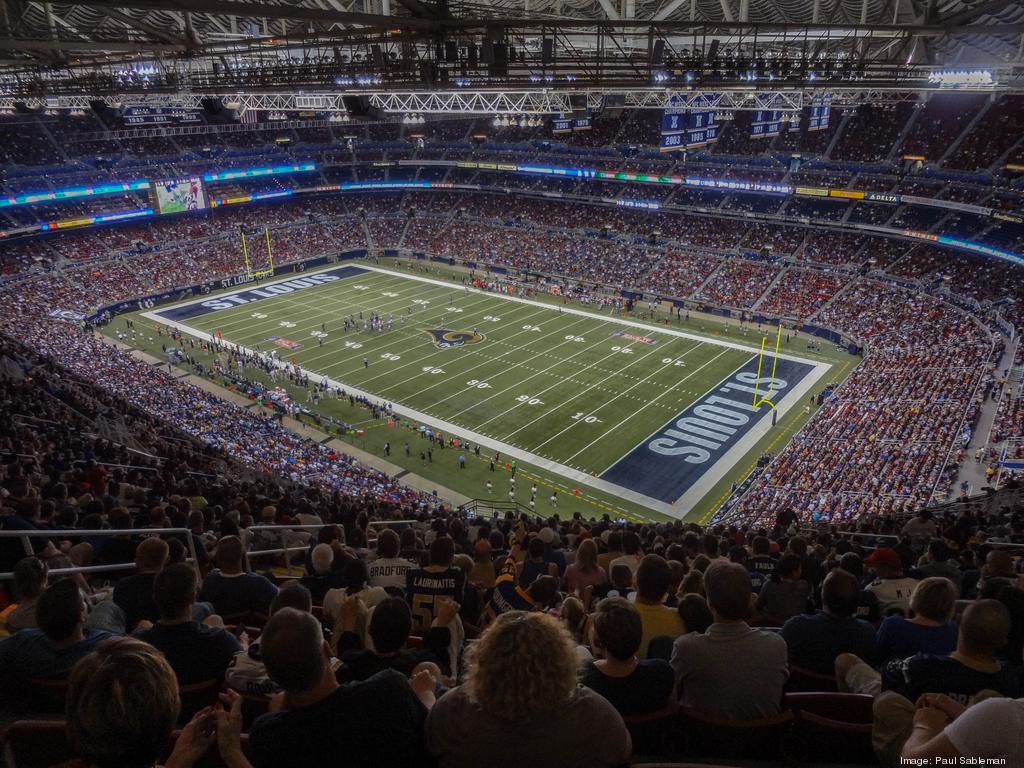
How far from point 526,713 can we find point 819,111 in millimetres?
38501

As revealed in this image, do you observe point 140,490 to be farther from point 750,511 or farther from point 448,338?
point 448,338

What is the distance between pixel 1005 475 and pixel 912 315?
2120cm

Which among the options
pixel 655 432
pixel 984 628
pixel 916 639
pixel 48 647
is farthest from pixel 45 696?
pixel 655 432

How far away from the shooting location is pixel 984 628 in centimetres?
363

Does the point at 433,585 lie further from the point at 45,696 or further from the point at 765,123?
the point at 765,123

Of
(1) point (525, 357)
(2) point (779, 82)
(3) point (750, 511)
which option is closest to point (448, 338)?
(1) point (525, 357)

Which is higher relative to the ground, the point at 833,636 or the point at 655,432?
the point at 833,636

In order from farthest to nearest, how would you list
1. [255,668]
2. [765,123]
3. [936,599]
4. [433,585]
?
A: [765,123] → [433,585] → [936,599] → [255,668]

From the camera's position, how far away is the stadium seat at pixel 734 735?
12.6ft

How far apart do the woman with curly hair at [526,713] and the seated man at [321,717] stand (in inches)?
6.4

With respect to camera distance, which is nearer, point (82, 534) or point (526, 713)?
point (526, 713)

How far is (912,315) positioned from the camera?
40.4m

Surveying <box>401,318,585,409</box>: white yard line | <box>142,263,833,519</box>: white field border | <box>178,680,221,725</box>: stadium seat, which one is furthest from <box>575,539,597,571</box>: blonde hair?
<box>401,318,585,409</box>: white yard line

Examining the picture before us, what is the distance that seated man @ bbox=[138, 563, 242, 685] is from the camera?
4.14 m
